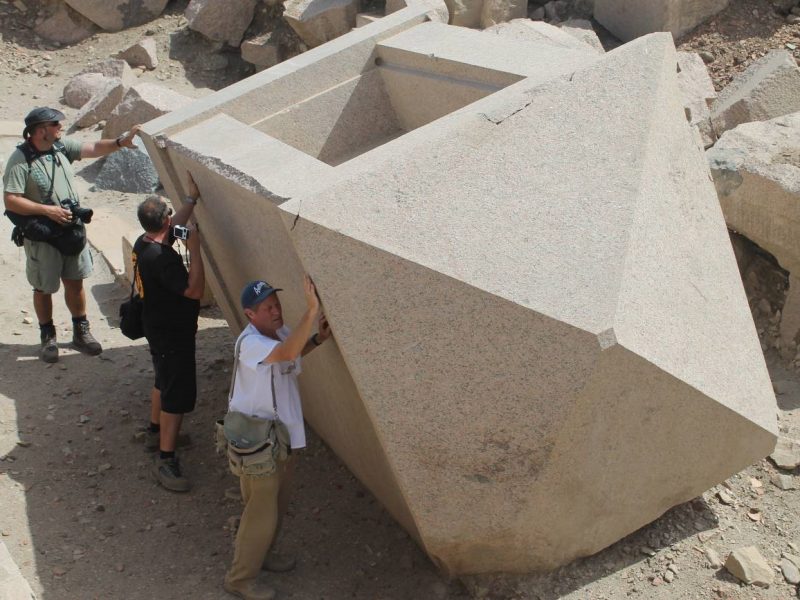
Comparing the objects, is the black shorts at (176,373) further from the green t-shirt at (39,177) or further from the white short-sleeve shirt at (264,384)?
the green t-shirt at (39,177)

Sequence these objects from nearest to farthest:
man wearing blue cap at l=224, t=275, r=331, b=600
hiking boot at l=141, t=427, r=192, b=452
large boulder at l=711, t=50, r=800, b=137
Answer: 1. man wearing blue cap at l=224, t=275, r=331, b=600
2. hiking boot at l=141, t=427, r=192, b=452
3. large boulder at l=711, t=50, r=800, b=137

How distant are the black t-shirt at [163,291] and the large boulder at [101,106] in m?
4.81

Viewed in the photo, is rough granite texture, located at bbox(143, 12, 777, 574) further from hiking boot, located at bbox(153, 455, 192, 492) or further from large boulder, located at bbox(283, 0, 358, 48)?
large boulder, located at bbox(283, 0, 358, 48)

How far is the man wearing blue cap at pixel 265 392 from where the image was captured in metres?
3.68

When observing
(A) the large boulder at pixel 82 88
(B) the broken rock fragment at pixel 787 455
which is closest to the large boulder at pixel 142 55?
(A) the large boulder at pixel 82 88

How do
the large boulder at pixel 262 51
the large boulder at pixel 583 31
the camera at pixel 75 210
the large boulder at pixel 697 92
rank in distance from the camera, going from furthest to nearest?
1. the large boulder at pixel 262 51
2. the large boulder at pixel 583 31
3. the large boulder at pixel 697 92
4. the camera at pixel 75 210

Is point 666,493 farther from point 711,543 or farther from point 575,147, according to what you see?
point 575,147

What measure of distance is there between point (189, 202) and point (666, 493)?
2486mm

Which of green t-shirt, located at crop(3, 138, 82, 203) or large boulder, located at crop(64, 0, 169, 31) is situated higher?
green t-shirt, located at crop(3, 138, 82, 203)

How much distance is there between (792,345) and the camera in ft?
16.8

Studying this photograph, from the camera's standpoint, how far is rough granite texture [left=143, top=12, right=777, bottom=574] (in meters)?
3.45

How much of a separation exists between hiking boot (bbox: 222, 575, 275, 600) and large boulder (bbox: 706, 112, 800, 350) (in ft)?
9.62

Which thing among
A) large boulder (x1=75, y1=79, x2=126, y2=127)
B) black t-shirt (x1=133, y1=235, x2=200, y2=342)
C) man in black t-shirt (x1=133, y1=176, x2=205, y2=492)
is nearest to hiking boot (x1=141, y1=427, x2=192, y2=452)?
man in black t-shirt (x1=133, y1=176, x2=205, y2=492)

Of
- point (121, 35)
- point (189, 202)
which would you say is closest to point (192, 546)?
point (189, 202)
